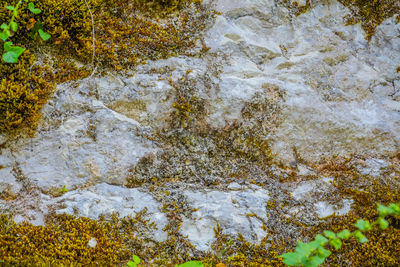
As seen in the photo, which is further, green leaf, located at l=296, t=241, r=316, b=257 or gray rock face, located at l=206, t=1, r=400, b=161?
gray rock face, located at l=206, t=1, r=400, b=161

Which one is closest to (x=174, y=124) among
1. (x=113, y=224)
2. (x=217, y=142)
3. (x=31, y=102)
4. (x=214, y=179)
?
(x=217, y=142)

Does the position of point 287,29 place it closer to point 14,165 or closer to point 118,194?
point 118,194

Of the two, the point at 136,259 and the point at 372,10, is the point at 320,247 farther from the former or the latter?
the point at 372,10

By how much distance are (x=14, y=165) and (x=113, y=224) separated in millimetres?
1231

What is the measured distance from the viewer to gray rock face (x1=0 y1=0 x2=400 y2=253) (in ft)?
10.0

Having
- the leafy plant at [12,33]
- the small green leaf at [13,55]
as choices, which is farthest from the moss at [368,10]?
the small green leaf at [13,55]

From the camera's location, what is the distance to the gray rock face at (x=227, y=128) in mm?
3059

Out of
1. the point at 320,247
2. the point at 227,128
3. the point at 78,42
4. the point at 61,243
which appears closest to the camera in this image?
the point at 320,247

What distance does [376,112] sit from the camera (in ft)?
12.7

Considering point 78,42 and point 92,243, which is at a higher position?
point 78,42

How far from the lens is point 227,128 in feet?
11.7

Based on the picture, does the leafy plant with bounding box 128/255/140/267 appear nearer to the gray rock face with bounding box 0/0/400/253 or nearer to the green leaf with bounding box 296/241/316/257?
A: the gray rock face with bounding box 0/0/400/253

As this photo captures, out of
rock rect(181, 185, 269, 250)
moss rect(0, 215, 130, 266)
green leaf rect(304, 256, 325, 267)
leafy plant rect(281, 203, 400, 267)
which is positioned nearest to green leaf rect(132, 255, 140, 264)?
moss rect(0, 215, 130, 266)

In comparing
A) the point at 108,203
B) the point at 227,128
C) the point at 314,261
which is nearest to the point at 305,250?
the point at 314,261
